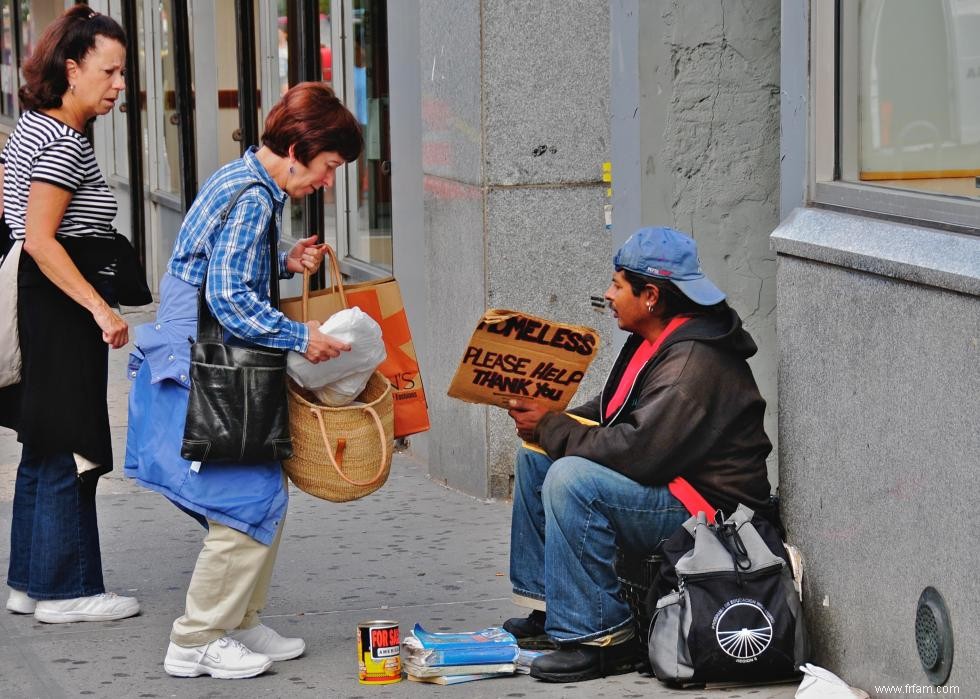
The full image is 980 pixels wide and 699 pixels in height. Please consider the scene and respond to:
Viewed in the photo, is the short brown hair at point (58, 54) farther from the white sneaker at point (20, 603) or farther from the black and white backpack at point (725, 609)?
the black and white backpack at point (725, 609)

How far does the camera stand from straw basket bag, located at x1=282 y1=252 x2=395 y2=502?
14.4 feet

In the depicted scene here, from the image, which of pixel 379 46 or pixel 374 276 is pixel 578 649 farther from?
pixel 379 46

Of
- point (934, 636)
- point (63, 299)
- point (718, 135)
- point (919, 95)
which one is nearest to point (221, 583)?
point (63, 299)

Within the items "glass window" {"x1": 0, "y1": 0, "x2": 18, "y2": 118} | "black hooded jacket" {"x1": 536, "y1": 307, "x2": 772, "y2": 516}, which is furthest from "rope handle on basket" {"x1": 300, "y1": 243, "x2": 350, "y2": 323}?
"glass window" {"x1": 0, "y1": 0, "x2": 18, "y2": 118}

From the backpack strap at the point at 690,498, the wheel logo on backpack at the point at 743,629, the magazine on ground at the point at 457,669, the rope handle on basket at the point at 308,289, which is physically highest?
the rope handle on basket at the point at 308,289

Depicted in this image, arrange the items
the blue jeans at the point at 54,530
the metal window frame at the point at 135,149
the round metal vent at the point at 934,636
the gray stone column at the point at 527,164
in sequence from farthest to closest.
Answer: the metal window frame at the point at 135,149, the gray stone column at the point at 527,164, the blue jeans at the point at 54,530, the round metal vent at the point at 934,636

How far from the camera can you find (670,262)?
436 centimetres

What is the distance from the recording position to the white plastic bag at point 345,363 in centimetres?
431

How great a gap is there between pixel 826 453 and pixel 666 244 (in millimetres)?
702

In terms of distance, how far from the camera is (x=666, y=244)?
14.3 ft

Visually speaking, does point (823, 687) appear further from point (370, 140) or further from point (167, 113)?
point (167, 113)

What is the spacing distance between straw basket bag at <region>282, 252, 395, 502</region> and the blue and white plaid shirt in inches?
8.7

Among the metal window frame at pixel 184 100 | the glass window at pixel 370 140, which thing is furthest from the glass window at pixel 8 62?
the glass window at pixel 370 140

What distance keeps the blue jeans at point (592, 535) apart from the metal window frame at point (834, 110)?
0.92 metres
